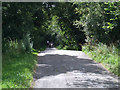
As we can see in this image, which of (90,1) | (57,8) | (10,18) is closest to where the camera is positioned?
(90,1)

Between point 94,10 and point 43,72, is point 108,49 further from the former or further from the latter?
point 43,72

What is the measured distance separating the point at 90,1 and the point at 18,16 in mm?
A: 5943

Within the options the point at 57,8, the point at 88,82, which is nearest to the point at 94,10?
the point at 88,82

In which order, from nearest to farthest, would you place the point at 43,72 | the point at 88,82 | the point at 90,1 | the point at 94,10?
the point at 88,82 < the point at 43,72 < the point at 90,1 < the point at 94,10

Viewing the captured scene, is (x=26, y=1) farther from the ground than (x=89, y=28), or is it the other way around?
(x=26, y=1)

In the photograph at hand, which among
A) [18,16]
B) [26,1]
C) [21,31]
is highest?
[26,1]

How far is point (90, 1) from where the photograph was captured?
43.2 feet

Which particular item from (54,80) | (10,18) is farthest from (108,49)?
(10,18)

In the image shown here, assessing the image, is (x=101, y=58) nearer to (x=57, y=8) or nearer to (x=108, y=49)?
(x=108, y=49)

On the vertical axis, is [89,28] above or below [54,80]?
above

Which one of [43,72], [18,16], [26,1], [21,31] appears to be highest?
[26,1]

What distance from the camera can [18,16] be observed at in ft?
54.1

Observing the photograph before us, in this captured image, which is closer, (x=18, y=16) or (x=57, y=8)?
(x=18, y=16)

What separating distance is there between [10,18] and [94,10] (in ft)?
20.0
